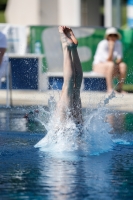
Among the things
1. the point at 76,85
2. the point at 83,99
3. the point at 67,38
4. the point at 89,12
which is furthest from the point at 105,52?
the point at 89,12

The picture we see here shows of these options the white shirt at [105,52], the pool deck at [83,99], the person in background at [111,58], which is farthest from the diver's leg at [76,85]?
the white shirt at [105,52]

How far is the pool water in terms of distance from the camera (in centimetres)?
614

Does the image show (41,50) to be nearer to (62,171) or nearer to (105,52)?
(105,52)

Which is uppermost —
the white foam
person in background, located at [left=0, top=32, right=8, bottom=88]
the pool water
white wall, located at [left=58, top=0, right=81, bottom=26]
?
white wall, located at [left=58, top=0, right=81, bottom=26]

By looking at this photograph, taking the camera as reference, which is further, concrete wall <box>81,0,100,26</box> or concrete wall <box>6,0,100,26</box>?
concrete wall <box>81,0,100,26</box>

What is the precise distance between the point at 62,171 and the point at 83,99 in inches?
252

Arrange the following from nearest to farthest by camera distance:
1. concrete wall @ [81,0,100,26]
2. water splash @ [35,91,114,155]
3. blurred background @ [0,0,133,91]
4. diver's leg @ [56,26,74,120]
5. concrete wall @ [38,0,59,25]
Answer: water splash @ [35,91,114,155], diver's leg @ [56,26,74,120], blurred background @ [0,0,133,91], concrete wall @ [38,0,59,25], concrete wall @ [81,0,100,26]

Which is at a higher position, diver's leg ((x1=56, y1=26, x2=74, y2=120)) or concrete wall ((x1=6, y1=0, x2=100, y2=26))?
concrete wall ((x1=6, y1=0, x2=100, y2=26))

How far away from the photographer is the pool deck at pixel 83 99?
12.6m

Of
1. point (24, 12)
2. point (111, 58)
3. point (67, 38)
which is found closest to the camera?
point (67, 38)

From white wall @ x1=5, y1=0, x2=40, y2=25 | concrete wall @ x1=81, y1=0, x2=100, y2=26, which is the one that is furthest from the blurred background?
white wall @ x1=5, y1=0, x2=40, y2=25

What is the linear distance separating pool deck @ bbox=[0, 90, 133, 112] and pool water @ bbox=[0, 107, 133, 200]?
122 inches

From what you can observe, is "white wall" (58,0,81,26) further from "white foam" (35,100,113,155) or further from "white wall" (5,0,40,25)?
"white foam" (35,100,113,155)

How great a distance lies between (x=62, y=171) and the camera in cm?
700
